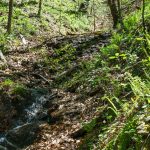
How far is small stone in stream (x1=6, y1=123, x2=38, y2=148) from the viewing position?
8262mm

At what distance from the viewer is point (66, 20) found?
25.4 m

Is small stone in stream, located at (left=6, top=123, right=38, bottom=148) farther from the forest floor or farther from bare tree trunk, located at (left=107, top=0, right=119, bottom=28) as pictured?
bare tree trunk, located at (left=107, top=0, right=119, bottom=28)

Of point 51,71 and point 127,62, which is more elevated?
point 127,62

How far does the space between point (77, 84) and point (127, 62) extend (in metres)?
2.06

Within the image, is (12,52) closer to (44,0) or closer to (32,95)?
(32,95)

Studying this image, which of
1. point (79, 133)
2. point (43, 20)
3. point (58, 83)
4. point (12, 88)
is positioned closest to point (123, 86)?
point (79, 133)

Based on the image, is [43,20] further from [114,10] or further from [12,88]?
[12,88]

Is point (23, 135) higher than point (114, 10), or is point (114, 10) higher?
point (114, 10)

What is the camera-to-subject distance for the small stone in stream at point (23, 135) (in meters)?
8.26

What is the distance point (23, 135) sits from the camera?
8648mm

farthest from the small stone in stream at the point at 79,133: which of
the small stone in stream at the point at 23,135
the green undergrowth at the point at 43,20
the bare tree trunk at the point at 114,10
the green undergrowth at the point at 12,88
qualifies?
the bare tree trunk at the point at 114,10

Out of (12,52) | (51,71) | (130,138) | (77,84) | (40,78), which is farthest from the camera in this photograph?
(12,52)

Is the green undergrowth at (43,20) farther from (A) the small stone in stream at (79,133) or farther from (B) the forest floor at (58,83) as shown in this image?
(A) the small stone in stream at (79,133)

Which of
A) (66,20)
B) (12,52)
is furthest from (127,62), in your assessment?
(66,20)
